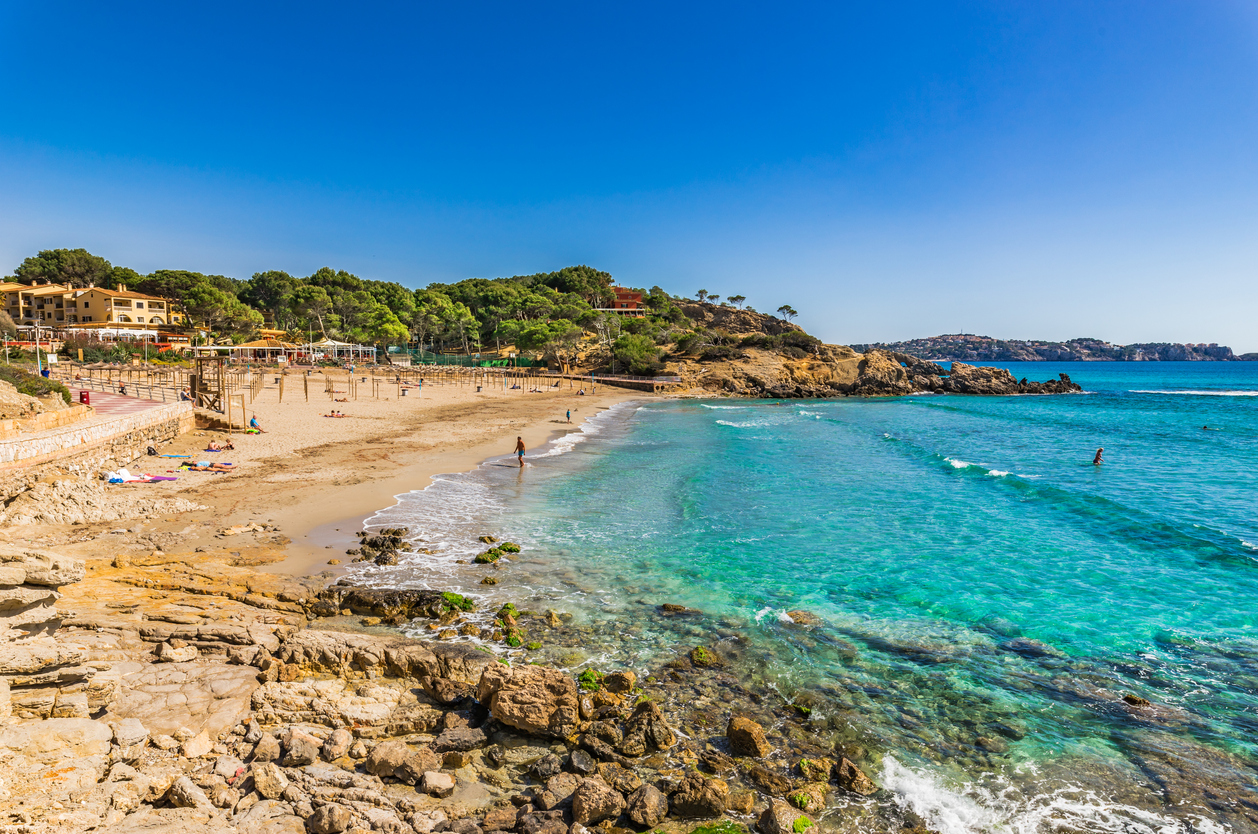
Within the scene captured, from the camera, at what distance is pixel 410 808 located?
17.3ft

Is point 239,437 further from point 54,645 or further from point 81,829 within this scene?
point 81,829

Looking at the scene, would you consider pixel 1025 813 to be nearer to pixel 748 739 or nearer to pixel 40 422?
pixel 748 739

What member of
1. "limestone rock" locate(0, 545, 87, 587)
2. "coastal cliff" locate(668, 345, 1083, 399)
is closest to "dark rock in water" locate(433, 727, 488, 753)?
"limestone rock" locate(0, 545, 87, 587)

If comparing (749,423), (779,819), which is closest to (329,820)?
(779,819)

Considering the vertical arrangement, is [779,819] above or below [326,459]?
below

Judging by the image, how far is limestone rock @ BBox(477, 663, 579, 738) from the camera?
21.7 ft

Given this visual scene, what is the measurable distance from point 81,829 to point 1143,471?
34260 mm

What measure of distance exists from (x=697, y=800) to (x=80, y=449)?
19.1 metres

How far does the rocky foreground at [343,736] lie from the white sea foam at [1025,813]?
1.53ft

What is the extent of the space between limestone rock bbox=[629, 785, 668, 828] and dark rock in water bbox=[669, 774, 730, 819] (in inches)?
5.1

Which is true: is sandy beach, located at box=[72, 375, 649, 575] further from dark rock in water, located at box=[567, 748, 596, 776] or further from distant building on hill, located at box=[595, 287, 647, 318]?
distant building on hill, located at box=[595, 287, 647, 318]

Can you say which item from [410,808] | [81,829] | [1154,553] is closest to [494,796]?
[410,808]

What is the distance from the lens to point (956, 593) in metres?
12.2

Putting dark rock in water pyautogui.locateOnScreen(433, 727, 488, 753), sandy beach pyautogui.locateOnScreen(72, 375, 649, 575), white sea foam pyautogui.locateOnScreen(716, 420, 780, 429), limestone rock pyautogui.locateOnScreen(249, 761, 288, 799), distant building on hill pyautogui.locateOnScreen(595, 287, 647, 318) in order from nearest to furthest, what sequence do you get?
limestone rock pyautogui.locateOnScreen(249, 761, 288, 799)
dark rock in water pyautogui.locateOnScreen(433, 727, 488, 753)
sandy beach pyautogui.locateOnScreen(72, 375, 649, 575)
white sea foam pyautogui.locateOnScreen(716, 420, 780, 429)
distant building on hill pyautogui.locateOnScreen(595, 287, 647, 318)
